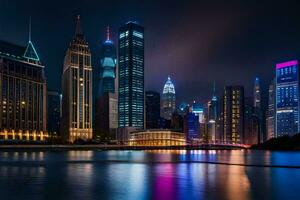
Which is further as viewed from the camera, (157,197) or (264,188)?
(264,188)

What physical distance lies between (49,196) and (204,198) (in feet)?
39.5

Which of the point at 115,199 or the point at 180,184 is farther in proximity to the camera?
the point at 180,184

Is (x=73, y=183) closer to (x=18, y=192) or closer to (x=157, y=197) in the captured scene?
(x=18, y=192)

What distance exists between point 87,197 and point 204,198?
894 centimetres

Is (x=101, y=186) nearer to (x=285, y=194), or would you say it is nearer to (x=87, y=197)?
(x=87, y=197)

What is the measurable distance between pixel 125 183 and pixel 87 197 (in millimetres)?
11253

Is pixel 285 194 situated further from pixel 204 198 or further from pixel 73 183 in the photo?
pixel 73 183

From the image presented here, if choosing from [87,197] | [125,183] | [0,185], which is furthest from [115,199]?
[0,185]

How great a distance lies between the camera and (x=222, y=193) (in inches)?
1452

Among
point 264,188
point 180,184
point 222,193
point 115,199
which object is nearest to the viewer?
point 115,199

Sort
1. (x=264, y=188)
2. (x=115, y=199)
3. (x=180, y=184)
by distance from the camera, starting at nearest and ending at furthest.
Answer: (x=115, y=199) < (x=264, y=188) < (x=180, y=184)

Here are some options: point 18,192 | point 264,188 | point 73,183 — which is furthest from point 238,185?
point 18,192

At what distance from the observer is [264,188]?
41.0 metres

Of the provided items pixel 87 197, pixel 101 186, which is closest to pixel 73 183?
pixel 101 186
